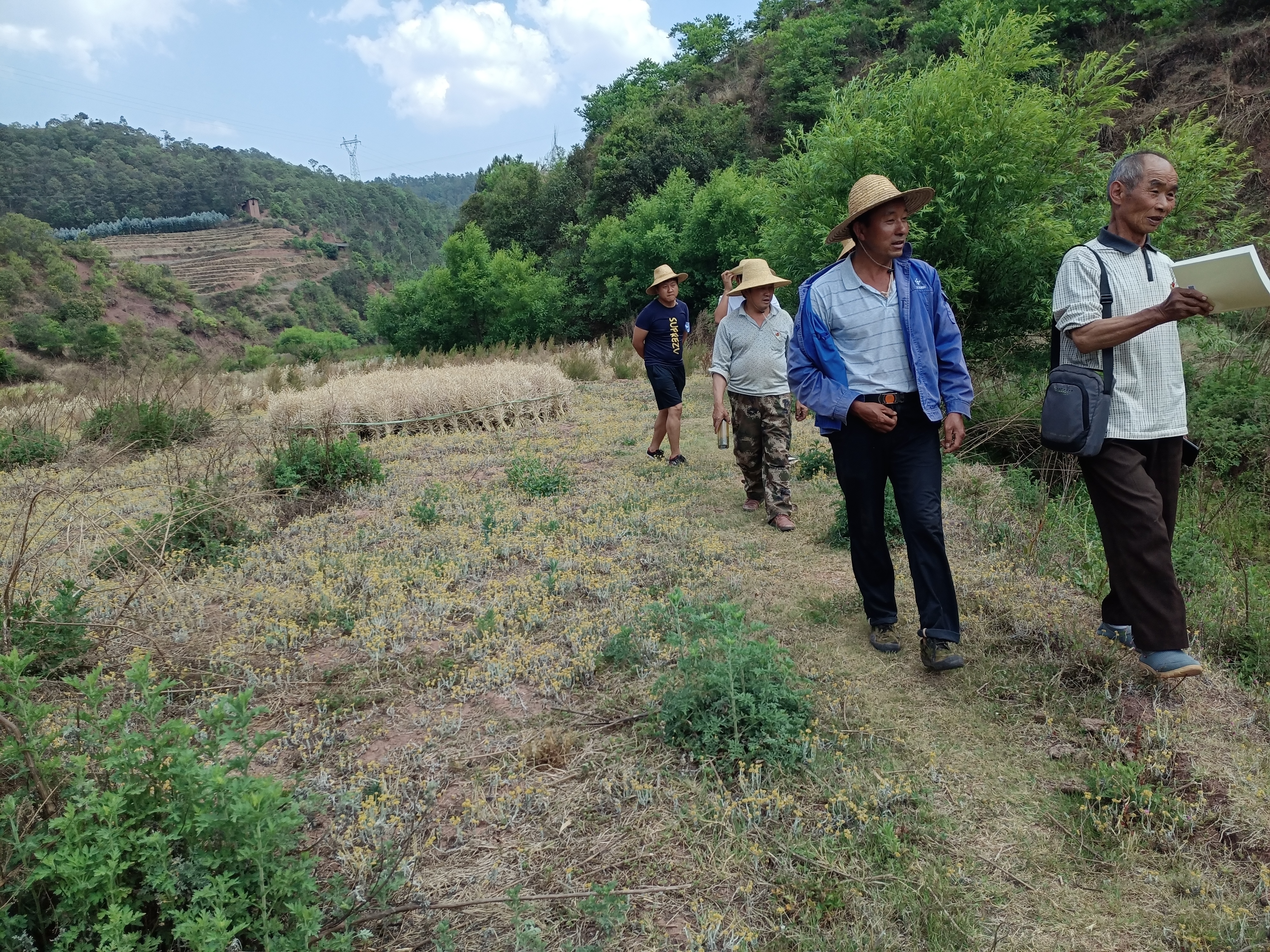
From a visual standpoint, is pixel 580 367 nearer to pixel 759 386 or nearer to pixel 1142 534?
pixel 759 386

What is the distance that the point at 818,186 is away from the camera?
9141 millimetres

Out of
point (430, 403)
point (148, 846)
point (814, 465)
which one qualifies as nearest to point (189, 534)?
point (148, 846)

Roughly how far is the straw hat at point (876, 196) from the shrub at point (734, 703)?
5.96 feet

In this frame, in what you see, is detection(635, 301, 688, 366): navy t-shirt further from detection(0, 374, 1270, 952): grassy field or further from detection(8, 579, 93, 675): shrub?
detection(8, 579, 93, 675): shrub

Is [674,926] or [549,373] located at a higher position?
[549,373]

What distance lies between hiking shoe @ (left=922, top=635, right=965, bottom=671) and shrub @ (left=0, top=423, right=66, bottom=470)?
10158 mm

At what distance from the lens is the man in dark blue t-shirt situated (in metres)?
7.48

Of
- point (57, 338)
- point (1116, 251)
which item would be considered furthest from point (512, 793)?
point (57, 338)

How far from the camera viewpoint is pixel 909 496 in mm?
3311

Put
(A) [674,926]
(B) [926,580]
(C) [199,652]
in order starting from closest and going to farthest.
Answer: (A) [674,926] < (B) [926,580] < (C) [199,652]

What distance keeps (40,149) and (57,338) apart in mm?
59487

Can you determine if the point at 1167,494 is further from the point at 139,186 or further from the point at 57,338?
the point at 139,186

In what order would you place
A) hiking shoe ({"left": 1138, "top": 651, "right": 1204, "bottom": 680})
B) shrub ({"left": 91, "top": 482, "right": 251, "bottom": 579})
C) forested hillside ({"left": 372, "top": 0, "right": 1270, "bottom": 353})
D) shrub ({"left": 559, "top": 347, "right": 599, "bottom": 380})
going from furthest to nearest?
1. shrub ({"left": 559, "top": 347, "right": 599, "bottom": 380})
2. forested hillside ({"left": 372, "top": 0, "right": 1270, "bottom": 353})
3. shrub ({"left": 91, "top": 482, "right": 251, "bottom": 579})
4. hiking shoe ({"left": 1138, "top": 651, "right": 1204, "bottom": 680})

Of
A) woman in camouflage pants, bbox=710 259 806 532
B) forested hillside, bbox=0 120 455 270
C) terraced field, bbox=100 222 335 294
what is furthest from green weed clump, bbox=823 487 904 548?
forested hillside, bbox=0 120 455 270
